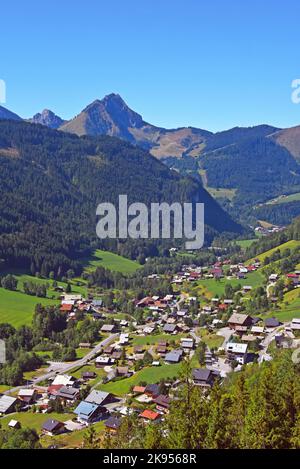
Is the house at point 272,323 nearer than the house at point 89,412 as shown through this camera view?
No

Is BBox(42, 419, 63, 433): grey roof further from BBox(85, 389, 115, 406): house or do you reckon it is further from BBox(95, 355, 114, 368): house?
BBox(95, 355, 114, 368): house

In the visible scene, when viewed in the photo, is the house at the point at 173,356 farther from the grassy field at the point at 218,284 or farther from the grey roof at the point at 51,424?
the grassy field at the point at 218,284

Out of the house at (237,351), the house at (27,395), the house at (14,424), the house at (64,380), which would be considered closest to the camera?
the house at (14,424)

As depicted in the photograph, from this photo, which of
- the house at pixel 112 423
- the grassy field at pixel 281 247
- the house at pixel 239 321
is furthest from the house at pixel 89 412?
the grassy field at pixel 281 247

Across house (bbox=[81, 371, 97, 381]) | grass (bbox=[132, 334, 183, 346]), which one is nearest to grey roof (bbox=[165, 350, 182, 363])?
grass (bbox=[132, 334, 183, 346])
